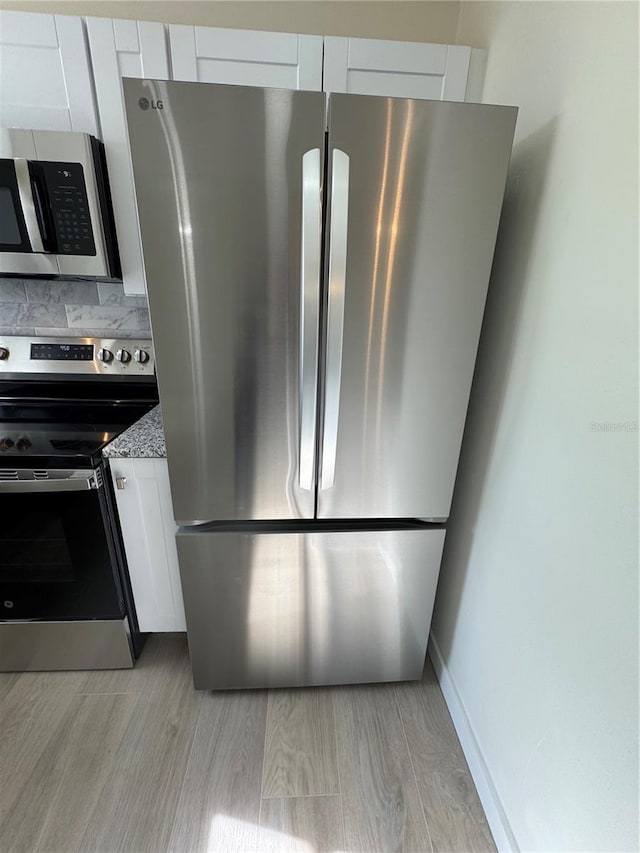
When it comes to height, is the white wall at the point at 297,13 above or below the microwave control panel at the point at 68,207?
above

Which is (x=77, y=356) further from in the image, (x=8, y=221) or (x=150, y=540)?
(x=150, y=540)

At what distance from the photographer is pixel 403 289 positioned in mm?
1040

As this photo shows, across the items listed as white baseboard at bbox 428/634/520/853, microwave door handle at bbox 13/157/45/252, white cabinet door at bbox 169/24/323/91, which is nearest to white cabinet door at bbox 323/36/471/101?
white cabinet door at bbox 169/24/323/91

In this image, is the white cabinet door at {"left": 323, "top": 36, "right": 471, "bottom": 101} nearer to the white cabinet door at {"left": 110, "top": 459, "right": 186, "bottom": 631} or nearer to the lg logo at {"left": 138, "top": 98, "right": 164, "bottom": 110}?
the lg logo at {"left": 138, "top": 98, "right": 164, "bottom": 110}

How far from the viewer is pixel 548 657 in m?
0.95

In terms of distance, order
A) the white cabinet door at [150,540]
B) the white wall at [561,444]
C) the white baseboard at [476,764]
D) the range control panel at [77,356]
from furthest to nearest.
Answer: the range control panel at [77,356] → the white cabinet door at [150,540] → the white baseboard at [476,764] → the white wall at [561,444]

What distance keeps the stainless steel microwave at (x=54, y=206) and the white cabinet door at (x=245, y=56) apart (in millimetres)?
377

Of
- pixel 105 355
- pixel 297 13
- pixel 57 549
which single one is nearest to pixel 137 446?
pixel 57 549

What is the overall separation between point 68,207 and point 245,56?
70 centimetres

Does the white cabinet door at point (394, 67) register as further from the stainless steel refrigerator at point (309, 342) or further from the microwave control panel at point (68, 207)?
the microwave control panel at point (68, 207)

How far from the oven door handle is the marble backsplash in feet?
2.32

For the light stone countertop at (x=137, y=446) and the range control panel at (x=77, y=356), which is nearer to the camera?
the light stone countertop at (x=137, y=446)

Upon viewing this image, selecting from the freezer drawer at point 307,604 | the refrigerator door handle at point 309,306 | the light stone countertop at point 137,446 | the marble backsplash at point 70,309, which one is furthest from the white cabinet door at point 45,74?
the freezer drawer at point 307,604

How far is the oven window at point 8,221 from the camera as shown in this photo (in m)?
1.25
